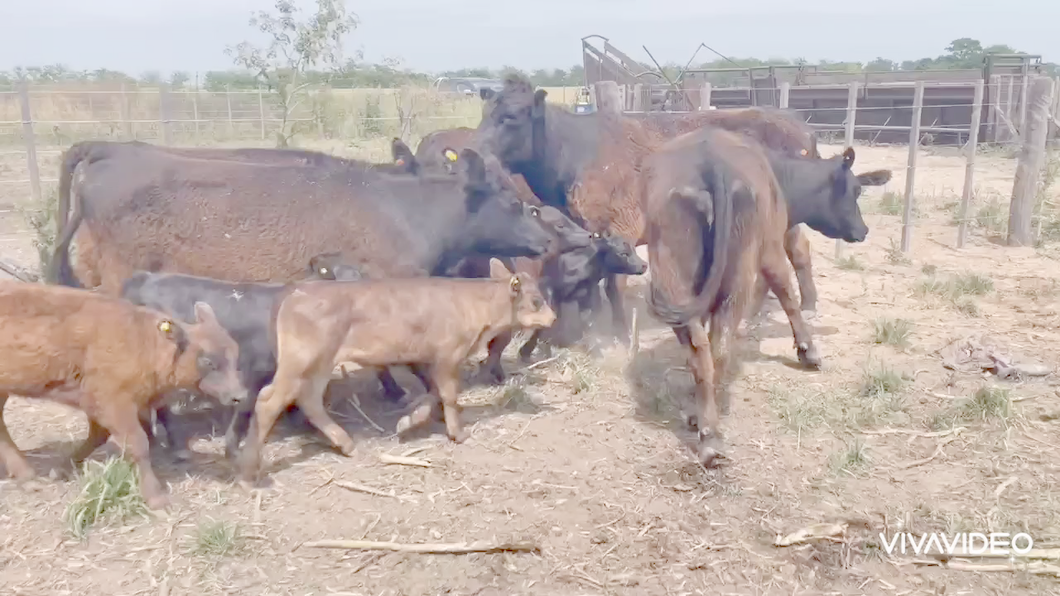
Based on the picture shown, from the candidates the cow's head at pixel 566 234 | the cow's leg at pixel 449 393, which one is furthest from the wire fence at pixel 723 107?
the cow's leg at pixel 449 393

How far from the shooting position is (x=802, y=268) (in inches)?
307

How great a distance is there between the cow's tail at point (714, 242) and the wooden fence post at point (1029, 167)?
23.6 feet

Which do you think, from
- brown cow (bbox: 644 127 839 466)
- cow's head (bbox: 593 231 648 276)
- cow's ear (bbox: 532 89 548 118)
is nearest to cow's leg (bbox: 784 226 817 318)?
cow's head (bbox: 593 231 648 276)

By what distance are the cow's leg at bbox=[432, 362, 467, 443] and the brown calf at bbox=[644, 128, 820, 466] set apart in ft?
3.85

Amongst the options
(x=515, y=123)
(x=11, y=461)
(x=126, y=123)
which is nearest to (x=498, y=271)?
(x=515, y=123)

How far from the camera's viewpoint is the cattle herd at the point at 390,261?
4254 mm

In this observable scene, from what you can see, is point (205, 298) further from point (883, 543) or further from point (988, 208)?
point (988, 208)

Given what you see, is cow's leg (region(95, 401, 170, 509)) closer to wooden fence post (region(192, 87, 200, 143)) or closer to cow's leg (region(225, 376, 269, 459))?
cow's leg (region(225, 376, 269, 459))

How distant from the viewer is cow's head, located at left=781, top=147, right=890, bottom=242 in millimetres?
7039

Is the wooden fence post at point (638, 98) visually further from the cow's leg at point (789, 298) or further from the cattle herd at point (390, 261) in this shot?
the cow's leg at point (789, 298)

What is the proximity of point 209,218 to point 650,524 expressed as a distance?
3.53 meters

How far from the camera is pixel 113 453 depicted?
14.5 feet

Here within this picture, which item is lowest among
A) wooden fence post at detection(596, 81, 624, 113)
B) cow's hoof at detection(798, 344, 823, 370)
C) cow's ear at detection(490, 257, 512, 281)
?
cow's hoof at detection(798, 344, 823, 370)

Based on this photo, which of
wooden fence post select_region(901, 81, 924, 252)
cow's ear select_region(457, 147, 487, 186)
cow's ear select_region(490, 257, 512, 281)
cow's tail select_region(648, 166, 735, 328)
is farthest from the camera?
wooden fence post select_region(901, 81, 924, 252)
